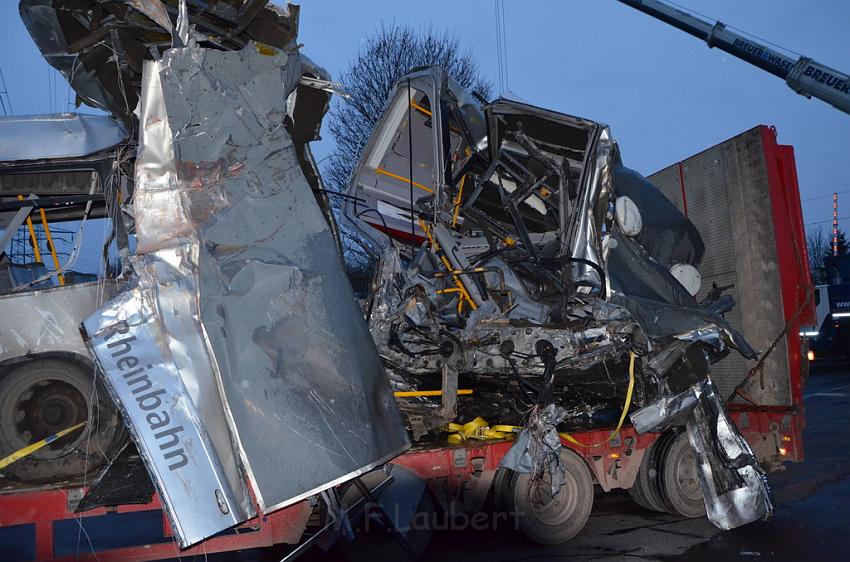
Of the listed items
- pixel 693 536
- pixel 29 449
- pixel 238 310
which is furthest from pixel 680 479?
pixel 29 449

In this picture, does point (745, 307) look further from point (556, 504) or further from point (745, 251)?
point (556, 504)

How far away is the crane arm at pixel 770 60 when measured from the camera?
1617 cm

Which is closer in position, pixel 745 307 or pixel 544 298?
pixel 544 298

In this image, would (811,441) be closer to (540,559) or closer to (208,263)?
(540,559)

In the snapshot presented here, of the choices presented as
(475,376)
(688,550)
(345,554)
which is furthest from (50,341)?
(688,550)

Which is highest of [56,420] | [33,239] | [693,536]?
[33,239]

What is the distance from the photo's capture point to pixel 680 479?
602 centimetres

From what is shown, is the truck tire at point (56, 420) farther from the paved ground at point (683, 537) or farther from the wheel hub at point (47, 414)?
the paved ground at point (683, 537)

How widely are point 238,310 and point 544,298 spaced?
105 inches

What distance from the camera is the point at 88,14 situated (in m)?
3.70

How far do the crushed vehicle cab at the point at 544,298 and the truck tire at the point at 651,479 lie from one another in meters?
0.44

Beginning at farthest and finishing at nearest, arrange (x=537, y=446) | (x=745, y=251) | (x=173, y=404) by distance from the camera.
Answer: (x=745, y=251) → (x=537, y=446) → (x=173, y=404)

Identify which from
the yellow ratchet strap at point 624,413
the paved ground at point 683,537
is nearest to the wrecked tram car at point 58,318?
the paved ground at point 683,537

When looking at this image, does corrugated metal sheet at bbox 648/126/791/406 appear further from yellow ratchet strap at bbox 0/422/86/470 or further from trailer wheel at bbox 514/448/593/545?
yellow ratchet strap at bbox 0/422/86/470
